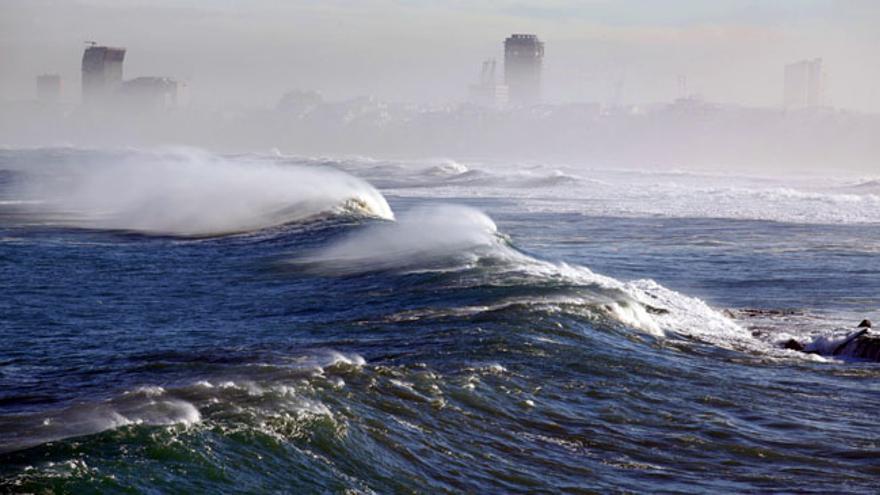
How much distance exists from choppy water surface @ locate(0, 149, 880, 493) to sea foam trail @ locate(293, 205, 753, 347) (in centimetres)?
9

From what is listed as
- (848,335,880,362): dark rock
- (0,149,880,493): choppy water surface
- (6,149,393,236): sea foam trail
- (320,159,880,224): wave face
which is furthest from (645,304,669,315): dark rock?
(320,159,880,224): wave face

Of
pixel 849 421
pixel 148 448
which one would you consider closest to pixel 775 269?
pixel 849 421

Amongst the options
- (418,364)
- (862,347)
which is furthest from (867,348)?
(418,364)

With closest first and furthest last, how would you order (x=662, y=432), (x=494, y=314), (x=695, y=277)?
(x=662, y=432) → (x=494, y=314) → (x=695, y=277)

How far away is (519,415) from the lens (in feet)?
37.2

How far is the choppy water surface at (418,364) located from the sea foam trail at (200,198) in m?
2.04

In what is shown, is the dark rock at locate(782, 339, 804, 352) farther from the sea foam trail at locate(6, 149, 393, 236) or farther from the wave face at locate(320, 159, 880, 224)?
the wave face at locate(320, 159, 880, 224)

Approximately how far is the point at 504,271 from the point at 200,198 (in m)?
21.5

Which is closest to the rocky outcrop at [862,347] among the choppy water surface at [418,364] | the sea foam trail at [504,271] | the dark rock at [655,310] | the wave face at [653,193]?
the choppy water surface at [418,364]

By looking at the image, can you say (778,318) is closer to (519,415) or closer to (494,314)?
(494,314)

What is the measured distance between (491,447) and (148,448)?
121 inches

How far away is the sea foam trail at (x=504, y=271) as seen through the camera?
17172 millimetres

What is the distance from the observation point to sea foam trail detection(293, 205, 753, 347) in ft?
56.3

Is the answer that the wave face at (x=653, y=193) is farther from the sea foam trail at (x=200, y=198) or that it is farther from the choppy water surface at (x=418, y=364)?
the choppy water surface at (x=418, y=364)
